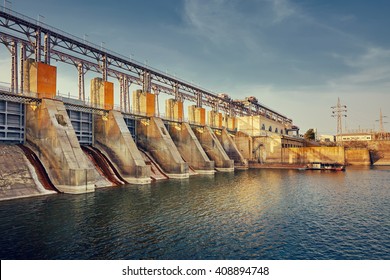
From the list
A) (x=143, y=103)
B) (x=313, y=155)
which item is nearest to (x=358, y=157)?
(x=313, y=155)

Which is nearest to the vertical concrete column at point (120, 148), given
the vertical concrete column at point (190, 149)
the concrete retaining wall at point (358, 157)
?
the vertical concrete column at point (190, 149)

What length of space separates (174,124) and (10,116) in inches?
1141

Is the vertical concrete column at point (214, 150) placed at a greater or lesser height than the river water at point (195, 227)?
greater

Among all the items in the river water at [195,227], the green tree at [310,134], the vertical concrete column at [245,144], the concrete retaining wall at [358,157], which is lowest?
the river water at [195,227]

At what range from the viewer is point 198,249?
44.2ft

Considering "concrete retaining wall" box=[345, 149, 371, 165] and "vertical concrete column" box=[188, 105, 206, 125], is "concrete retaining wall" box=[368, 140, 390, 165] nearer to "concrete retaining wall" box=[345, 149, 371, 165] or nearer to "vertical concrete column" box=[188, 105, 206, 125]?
"concrete retaining wall" box=[345, 149, 371, 165]

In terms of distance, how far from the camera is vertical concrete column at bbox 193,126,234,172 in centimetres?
→ 5684

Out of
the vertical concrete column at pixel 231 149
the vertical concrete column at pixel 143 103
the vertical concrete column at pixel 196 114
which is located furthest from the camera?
the vertical concrete column at pixel 231 149

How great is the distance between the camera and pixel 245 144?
234 ft

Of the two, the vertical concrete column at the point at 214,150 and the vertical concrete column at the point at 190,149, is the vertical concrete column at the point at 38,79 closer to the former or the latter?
the vertical concrete column at the point at 190,149

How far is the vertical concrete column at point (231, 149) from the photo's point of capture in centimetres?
6494

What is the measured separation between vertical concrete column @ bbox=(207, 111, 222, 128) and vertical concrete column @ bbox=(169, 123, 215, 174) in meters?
17.9

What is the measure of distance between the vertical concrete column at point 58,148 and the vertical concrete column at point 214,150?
3280 cm

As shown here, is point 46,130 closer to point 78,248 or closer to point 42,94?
point 42,94
